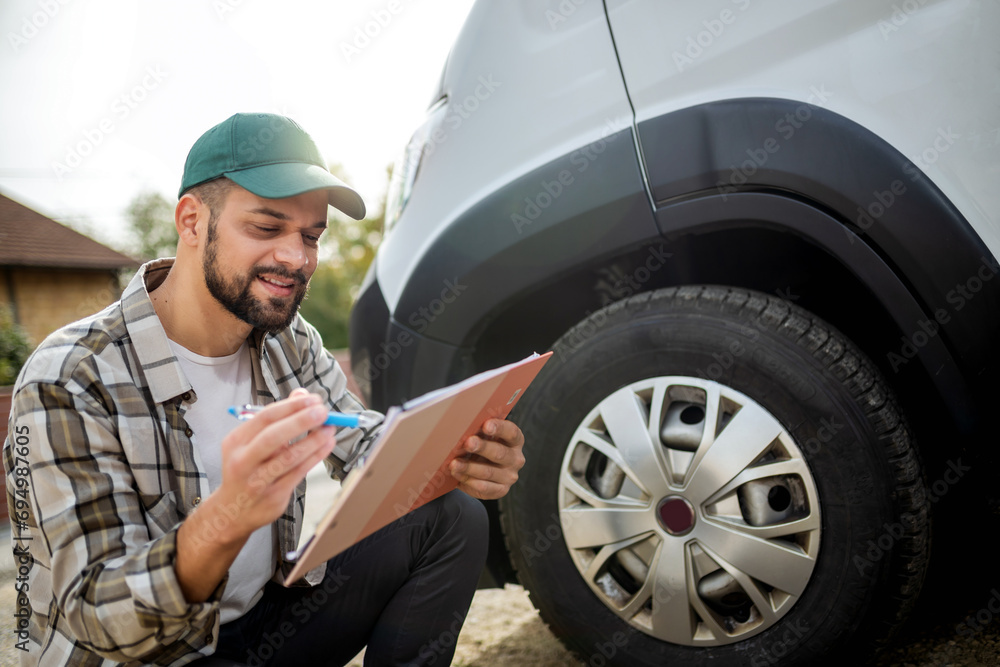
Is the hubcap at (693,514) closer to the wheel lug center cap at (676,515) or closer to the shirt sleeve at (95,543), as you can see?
the wheel lug center cap at (676,515)

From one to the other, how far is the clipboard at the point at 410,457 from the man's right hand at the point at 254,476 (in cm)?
7

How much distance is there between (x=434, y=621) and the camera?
4.71 ft

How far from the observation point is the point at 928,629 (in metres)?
1.72

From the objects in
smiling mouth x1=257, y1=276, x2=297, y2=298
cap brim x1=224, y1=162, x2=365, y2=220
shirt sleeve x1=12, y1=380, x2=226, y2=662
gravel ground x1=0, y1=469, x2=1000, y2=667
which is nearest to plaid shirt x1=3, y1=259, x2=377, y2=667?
shirt sleeve x1=12, y1=380, x2=226, y2=662

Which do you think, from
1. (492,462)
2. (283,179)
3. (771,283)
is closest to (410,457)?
(492,462)

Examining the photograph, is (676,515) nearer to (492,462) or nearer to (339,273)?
(492,462)

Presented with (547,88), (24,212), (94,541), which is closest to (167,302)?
(94,541)

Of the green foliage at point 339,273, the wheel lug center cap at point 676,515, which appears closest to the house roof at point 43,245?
the green foliage at point 339,273

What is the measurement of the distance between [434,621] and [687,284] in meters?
1.05

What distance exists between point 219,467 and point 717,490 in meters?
1.07

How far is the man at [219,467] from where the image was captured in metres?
0.98

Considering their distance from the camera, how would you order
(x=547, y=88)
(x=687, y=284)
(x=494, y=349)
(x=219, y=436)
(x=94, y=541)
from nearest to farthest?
(x=94, y=541), (x=219, y=436), (x=547, y=88), (x=687, y=284), (x=494, y=349)

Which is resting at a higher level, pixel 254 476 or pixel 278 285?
pixel 278 285

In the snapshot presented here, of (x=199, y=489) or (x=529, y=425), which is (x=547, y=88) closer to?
(x=529, y=425)
